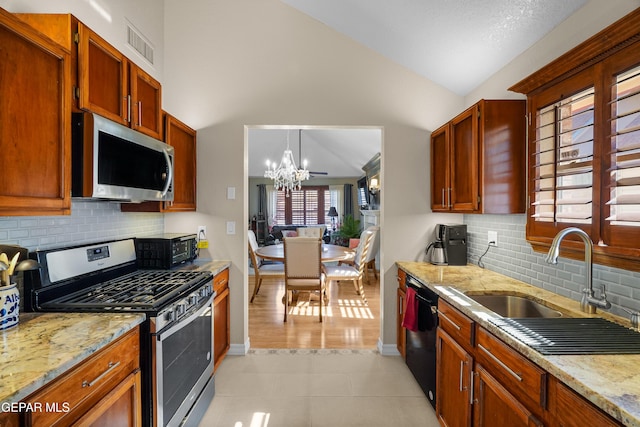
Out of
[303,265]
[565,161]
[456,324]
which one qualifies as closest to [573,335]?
[456,324]

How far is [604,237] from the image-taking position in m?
1.30

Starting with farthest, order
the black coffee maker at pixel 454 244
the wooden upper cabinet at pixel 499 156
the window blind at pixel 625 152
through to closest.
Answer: the black coffee maker at pixel 454 244 < the wooden upper cabinet at pixel 499 156 < the window blind at pixel 625 152

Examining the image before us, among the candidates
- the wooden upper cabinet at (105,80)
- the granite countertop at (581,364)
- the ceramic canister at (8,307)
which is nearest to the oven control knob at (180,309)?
the ceramic canister at (8,307)

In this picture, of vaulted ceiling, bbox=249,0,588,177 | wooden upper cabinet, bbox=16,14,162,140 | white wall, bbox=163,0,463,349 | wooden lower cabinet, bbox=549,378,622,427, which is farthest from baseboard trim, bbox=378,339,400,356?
wooden upper cabinet, bbox=16,14,162,140

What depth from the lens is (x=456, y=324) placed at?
1.70 metres

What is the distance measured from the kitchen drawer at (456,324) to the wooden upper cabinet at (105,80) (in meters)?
2.04

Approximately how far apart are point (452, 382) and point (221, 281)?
1.82m

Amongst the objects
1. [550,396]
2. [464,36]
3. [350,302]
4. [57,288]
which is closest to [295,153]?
[350,302]

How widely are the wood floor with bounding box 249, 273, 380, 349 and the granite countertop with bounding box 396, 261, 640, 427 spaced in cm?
161

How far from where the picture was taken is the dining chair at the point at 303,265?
3.73 meters

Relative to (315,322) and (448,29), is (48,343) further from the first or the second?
(315,322)

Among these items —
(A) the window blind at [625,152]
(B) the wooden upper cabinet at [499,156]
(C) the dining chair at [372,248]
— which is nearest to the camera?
(A) the window blind at [625,152]

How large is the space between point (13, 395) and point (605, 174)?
2069 mm

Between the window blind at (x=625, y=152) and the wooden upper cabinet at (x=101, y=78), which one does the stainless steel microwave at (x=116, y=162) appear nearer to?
the wooden upper cabinet at (x=101, y=78)
